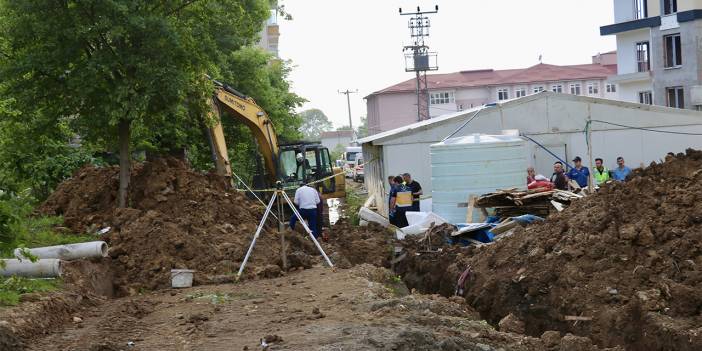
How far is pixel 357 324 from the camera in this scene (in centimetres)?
1082

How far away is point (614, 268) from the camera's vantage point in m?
13.0

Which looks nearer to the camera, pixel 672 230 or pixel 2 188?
pixel 2 188

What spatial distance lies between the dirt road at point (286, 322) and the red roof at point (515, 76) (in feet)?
269

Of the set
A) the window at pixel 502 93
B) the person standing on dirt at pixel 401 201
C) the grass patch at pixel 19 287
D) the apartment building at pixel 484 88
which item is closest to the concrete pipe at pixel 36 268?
the grass patch at pixel 19 287

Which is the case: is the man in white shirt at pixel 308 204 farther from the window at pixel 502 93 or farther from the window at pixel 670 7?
the window at pixel 502 93

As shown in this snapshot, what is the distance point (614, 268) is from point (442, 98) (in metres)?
85.7

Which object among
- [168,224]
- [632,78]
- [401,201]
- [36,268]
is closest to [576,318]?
[36,268]

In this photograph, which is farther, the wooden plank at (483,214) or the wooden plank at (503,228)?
the wooden plank at (483,214)

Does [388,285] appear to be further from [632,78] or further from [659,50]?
[632,78]

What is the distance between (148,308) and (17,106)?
298 inches

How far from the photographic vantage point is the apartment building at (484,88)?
313 feet

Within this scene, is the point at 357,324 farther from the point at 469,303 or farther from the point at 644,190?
the point at 644,190

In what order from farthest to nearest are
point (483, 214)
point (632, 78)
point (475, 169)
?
point (632, 78) < point (475, 169) < point (483, 214)

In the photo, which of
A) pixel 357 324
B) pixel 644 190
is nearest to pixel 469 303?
pixel 644 190
